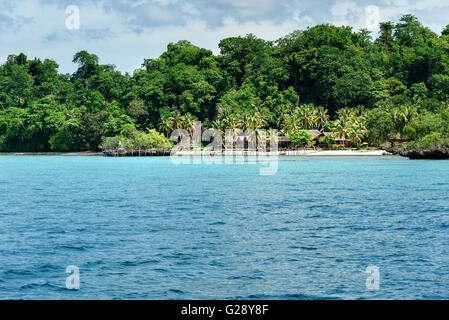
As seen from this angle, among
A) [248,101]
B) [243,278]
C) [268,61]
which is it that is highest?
[268,61]

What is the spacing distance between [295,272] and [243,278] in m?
1.50

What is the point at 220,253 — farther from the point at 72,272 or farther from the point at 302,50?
the point at 302,50

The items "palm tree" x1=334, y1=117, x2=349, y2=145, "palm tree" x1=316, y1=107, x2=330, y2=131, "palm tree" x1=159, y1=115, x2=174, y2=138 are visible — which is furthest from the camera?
"palm tree" x1=159, y1=115, x2=174, y2=138

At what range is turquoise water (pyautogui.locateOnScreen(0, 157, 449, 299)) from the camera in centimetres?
1332

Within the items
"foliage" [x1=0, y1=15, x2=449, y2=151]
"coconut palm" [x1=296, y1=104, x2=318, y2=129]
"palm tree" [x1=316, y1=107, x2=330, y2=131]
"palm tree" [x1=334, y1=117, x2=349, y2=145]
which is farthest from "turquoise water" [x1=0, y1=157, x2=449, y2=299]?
"palm tree" [x1=316, y1=107, x2=330, y2=131]

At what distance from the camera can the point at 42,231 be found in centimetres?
2145

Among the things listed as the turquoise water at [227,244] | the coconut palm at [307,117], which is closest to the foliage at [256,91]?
the coconut palm at [307,117]

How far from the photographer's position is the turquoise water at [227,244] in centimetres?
1332

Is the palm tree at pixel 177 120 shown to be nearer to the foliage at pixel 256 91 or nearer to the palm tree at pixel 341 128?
the foliage at pixel 256 91

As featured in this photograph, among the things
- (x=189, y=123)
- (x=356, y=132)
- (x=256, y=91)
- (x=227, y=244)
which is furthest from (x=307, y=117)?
(x=227, y=244)

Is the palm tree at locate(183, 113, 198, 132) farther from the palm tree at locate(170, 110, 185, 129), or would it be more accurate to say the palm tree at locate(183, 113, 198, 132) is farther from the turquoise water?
the turquoise water
